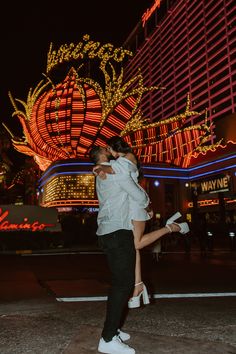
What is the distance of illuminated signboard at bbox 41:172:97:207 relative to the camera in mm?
39969

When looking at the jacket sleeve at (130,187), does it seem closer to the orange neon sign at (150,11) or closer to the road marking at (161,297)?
the road marking at (161,297)

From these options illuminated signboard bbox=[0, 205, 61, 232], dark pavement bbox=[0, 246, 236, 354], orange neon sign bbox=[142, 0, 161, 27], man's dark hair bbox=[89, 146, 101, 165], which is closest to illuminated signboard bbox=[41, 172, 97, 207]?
illuminated signboard bbox=[0, 205, 61, 232]

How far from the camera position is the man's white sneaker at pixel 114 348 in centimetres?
278

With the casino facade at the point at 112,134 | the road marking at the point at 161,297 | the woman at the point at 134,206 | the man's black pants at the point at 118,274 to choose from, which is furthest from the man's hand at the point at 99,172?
the casino facade at the point at 112,134

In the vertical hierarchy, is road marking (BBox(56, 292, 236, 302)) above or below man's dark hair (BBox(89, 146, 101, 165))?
below

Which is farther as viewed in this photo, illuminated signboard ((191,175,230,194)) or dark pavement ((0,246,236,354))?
illuminated signboard ((191,175,230,194))

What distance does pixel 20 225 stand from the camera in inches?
764

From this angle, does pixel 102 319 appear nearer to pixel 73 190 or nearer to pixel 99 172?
pixel 99 172

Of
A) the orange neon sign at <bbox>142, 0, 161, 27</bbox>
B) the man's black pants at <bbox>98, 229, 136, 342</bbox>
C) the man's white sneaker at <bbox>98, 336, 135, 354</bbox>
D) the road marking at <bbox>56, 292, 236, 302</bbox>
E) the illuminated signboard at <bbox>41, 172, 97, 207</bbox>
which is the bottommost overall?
the road marking at <bbox>56, 292, 236, 302</bbox>

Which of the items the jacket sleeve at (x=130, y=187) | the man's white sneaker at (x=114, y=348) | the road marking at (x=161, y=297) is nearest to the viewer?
the man's white sneaker at (x=114, y=348)

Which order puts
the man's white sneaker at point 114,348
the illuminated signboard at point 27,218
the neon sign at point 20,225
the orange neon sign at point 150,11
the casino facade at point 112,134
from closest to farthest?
the man's white sneaker at point 114,348 → the neon sign at point 20,225 → the illuminated signboard at point 27,218 → the casino facade at point 112,134 → the orange neon sign at point 150,11

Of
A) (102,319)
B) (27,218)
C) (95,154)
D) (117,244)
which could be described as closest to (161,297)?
(102,319)

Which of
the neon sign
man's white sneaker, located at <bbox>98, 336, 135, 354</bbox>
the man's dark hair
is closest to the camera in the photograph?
man's white sneaker, located at <bbox>98, 336, 135, 354</bbox>

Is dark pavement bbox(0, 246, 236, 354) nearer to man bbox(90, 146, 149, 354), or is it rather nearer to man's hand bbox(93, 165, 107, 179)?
man bbox(90, 146, 149, 354)
